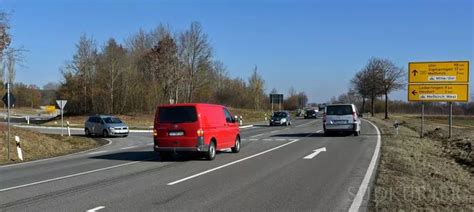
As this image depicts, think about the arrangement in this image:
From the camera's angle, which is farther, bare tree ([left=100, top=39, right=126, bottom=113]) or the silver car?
bare tree ([left=100, top=39, right=126, bottom=113])

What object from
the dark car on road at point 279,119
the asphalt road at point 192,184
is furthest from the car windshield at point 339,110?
the dark car on road at point 279,119

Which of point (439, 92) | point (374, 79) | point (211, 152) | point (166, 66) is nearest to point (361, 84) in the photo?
point (374, 79)

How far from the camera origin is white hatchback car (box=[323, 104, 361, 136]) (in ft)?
99.3

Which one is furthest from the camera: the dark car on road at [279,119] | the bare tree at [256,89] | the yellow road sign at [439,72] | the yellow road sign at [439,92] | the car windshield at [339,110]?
the bare tree at [256,89]

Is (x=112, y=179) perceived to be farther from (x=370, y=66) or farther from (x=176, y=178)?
(x=370, y=66)

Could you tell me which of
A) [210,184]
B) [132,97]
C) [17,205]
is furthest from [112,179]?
[132,97]

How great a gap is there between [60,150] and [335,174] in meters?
16.1

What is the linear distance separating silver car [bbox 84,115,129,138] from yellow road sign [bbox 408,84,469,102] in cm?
1871

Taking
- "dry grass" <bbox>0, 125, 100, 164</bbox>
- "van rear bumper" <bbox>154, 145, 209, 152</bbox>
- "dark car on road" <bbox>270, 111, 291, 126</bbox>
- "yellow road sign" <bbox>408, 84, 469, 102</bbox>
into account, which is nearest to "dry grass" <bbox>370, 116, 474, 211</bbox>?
"van rear bumper" <bbox>154, 145, 209, 152</bbox>

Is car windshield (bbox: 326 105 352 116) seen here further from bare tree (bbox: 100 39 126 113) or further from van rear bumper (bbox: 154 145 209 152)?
bare tree (bbox: 100 39 126 113)

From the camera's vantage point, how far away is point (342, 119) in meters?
30.4

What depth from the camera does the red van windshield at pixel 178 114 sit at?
17.0m

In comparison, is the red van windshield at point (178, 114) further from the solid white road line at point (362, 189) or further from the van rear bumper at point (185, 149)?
the solid white road line at point (362, 189)

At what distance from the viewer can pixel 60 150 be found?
25.0m
